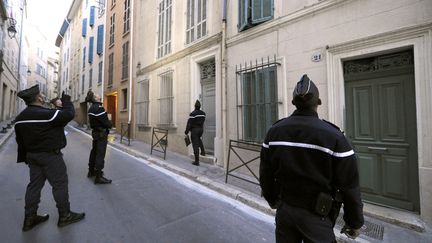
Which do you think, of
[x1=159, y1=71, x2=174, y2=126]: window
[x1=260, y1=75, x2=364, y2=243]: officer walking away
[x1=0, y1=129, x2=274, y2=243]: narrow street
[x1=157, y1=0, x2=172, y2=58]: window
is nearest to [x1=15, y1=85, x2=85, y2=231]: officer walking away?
[x1=0, y1=129, x2=274, y2=243]: narrow street

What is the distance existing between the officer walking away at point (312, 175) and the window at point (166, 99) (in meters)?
7.50

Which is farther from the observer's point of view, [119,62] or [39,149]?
[119,62]

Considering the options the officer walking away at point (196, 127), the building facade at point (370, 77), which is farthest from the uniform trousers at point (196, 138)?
the building facade at point (370, 77)

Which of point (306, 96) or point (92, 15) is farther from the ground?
point (92, 15)

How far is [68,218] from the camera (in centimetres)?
317

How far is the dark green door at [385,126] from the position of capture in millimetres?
3640

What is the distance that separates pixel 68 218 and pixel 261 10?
532 cm

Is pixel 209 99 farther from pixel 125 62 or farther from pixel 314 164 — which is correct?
pixel 125 62

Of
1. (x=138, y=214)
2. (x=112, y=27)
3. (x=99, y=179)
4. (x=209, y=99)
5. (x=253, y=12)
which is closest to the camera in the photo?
(x=138, y=214)

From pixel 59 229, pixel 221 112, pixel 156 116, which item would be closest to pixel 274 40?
pixel 221 112

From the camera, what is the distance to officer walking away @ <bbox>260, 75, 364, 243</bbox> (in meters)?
1.52

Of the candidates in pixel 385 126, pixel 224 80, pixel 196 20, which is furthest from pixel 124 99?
pixel 385 126

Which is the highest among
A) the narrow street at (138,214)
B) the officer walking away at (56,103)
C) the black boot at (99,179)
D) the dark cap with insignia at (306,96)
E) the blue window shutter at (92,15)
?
the blue window shutter at (92,15)

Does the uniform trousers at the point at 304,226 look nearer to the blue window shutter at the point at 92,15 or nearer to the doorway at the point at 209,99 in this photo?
the doorway at the point at 209,99
